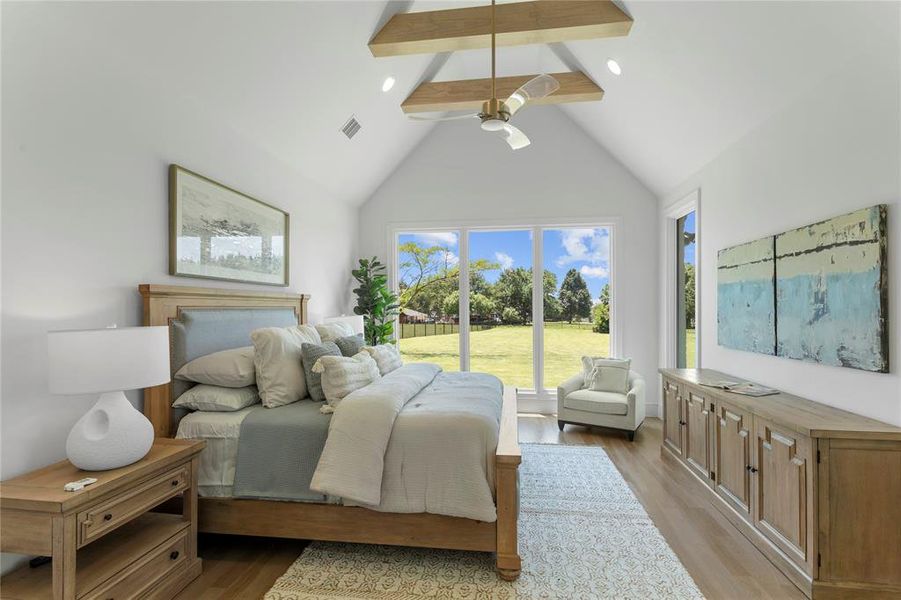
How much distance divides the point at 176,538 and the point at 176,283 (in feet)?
4.86

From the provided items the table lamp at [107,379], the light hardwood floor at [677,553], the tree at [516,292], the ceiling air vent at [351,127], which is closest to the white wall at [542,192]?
the tree at [516,292]

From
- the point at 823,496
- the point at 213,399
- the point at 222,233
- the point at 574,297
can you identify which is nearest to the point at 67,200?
the point at 222,233

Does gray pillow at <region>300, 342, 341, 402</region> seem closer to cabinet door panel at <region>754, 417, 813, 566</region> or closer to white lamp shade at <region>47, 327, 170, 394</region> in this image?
white lamp shade at <region>47, 327, 170, 394</region>

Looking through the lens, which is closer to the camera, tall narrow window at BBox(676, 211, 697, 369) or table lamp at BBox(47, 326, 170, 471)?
table lamp at BBox(47, 326, 170, 471)

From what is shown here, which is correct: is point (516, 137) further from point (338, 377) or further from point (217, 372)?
point (217, 372)

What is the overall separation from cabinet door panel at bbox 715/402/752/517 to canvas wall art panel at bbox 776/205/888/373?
53 centimetres

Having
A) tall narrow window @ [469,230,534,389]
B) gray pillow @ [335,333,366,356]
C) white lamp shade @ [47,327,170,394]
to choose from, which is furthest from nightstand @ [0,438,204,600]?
tall narrow window @ [469,230,534,389]

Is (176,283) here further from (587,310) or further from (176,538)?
(587,310)

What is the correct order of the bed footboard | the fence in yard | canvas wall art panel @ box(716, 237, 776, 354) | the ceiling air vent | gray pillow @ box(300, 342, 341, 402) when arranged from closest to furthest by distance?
1. the bed footboard
2. gray pillow @ box(300, 342, 341, 402)
3. canvas wall art panel @ box(716, 237, 776, 354)
4. the ceiling air vent
5. the fence in yard

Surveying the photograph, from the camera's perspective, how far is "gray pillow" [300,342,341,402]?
2777 mm

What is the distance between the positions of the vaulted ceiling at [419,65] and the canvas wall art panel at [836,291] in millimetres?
927

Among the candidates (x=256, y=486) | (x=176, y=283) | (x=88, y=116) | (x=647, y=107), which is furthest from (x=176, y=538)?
(x=647, y=107)

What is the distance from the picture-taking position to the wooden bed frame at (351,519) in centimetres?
224

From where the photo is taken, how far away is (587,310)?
568 centimetres
